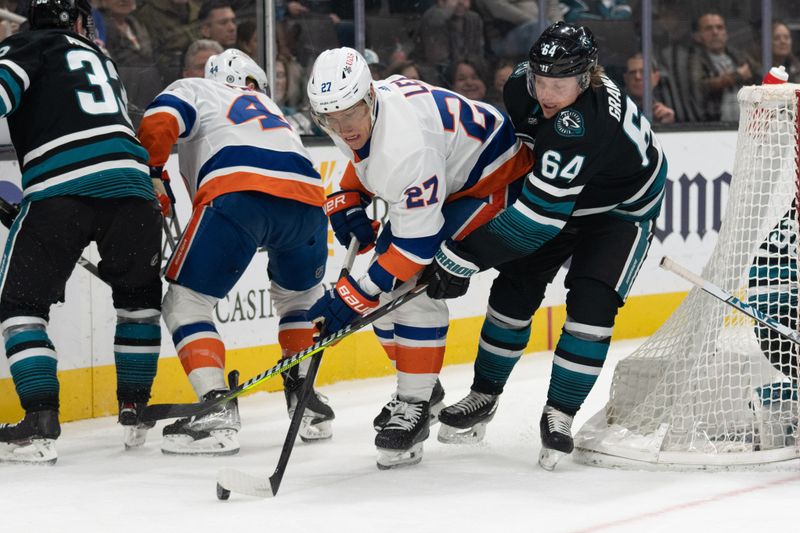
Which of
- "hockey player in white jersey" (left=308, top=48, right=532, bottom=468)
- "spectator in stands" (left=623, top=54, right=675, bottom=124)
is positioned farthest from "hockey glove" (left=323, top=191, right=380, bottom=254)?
"spectator in stands" (left=623, top=54, right=675, bottom=124)

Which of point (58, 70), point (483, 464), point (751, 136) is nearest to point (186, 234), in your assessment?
point (58, 70)

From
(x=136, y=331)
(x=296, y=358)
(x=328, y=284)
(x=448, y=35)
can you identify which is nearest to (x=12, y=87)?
(x=136, y=331)

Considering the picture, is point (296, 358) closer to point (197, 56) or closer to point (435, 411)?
point (435, 411)

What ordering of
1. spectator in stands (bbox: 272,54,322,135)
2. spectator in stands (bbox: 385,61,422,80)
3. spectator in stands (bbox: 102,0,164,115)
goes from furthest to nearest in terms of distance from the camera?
spectator in stands (bbox: 385,61,422,80) < spectator in stands (bbox: 272,54,322,135) < spectator in stands (bbox: 102,0,164,115)

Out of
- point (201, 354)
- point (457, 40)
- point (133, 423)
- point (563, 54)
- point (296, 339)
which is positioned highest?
point (563, 54)

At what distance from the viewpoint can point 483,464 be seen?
337 centimetres

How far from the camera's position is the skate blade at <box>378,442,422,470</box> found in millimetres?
3285

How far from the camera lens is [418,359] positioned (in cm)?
329

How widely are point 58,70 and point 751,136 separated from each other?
1.84 meters

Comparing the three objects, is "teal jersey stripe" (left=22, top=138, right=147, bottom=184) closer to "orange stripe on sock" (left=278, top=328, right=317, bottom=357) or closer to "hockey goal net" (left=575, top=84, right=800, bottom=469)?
"orange stripe on sock" (left=278, top=328, right=317, bottom=357)

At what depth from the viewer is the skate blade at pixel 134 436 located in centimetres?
362

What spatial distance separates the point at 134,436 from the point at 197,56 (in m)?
1.44

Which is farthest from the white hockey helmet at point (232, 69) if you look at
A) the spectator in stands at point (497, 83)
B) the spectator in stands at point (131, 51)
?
the spectator in stands at point (497, 83)

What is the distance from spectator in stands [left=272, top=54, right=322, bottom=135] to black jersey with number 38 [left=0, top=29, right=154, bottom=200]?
1.34 metres
